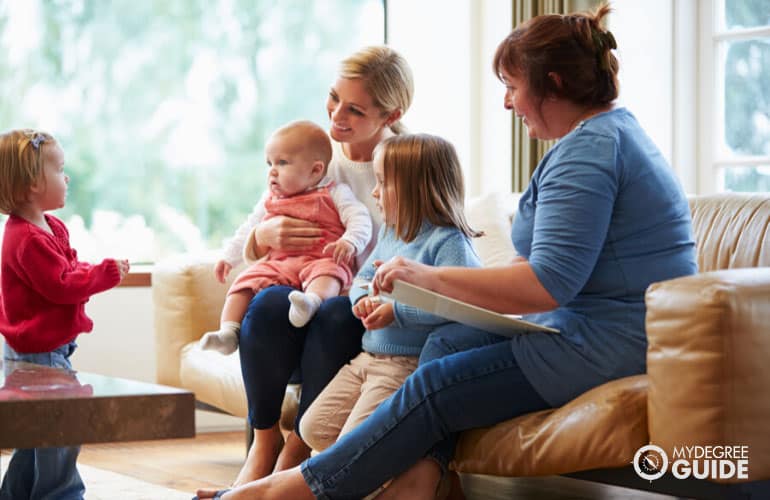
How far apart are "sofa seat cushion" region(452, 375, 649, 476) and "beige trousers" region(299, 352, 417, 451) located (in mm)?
309

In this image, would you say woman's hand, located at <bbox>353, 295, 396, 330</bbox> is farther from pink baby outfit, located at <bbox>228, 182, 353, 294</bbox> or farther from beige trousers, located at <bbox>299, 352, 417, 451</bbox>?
pink baby outfit, located at <bbox>228, 182, 353, 294</bbox>

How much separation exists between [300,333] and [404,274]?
0.67m

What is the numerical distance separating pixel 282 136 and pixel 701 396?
1394mm

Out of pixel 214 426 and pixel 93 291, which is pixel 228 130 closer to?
pixel 214 426

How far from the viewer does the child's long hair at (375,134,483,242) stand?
2338 millimetres

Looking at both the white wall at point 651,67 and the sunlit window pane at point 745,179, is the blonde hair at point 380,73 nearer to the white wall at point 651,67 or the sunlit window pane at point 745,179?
the white wall at point 651,67

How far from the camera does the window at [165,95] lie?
4355 millimetres

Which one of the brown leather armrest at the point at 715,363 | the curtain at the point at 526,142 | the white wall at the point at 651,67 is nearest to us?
the brown leather armrest at the point at 715,363

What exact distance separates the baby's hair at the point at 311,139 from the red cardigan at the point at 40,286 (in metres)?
0.59

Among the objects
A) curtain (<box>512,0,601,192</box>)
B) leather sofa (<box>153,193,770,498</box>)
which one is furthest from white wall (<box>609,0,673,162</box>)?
leather sofa (<box>153,193,770,498</box>)

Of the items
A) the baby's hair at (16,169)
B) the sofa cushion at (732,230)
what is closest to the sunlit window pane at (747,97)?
the sofa cushion at (732,230)

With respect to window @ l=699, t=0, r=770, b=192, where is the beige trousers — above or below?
below

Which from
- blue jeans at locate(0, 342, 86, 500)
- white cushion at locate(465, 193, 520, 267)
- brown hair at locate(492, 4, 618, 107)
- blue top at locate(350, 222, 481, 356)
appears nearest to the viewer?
brown hair at locate(492, 4, 618, 107)

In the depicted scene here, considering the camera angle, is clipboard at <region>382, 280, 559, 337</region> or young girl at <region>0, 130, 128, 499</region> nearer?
clipboard at <region>382, 280, 559, 337</region>
